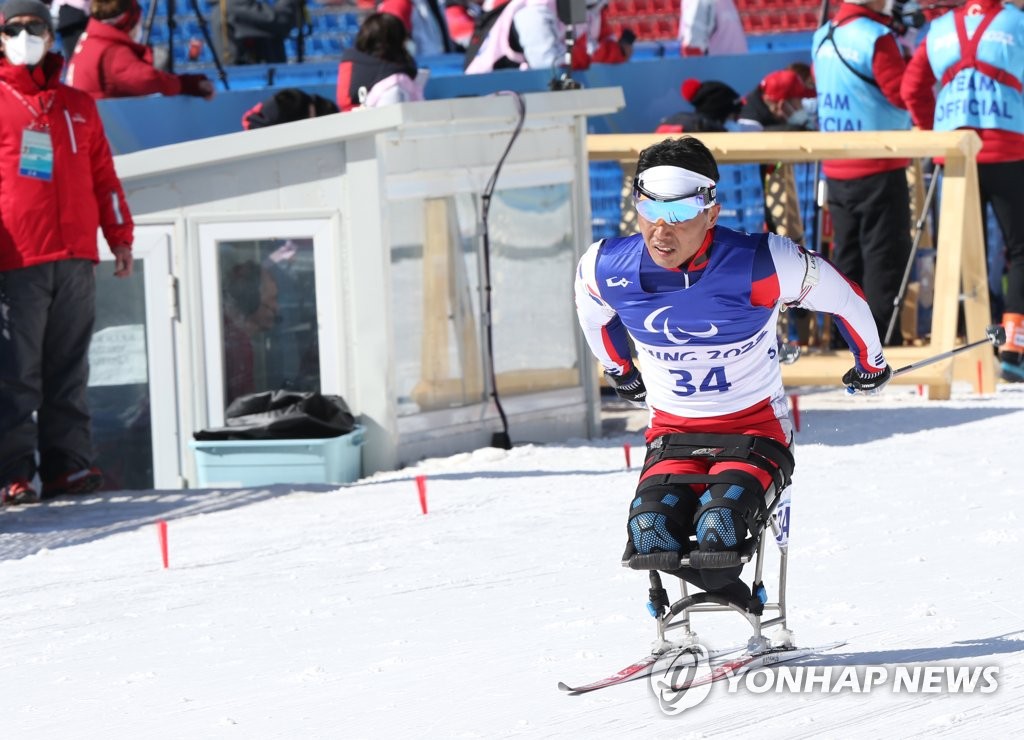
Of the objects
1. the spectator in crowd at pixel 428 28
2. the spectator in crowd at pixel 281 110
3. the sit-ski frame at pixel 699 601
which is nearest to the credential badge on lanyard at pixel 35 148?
the spectator in crowd at pixel 281 110

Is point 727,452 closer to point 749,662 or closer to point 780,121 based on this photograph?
point 749,662

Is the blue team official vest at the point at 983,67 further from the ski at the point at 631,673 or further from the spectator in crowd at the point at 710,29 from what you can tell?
the ski at the point at 631,673

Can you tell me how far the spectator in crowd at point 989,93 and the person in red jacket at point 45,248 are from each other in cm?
464

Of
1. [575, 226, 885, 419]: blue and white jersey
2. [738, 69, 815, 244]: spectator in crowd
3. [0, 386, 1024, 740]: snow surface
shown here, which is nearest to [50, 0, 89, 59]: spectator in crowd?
[0, 386, 1024, 740]: snow surface

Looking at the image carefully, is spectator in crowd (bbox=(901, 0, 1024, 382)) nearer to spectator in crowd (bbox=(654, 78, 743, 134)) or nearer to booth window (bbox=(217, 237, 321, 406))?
spectator in crowd (bbox=(654, 78, 743, 134))

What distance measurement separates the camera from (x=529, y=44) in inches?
463

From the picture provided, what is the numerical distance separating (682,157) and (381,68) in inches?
213

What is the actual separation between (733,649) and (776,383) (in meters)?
0.76

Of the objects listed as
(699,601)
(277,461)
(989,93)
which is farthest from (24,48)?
(989,93)

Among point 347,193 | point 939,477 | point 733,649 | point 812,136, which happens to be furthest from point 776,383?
point 812,136

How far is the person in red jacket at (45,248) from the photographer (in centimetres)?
838

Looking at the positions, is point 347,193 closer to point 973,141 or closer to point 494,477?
point 494,477

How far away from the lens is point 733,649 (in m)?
5.34

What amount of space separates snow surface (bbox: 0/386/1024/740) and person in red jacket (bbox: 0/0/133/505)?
0.30 metres
